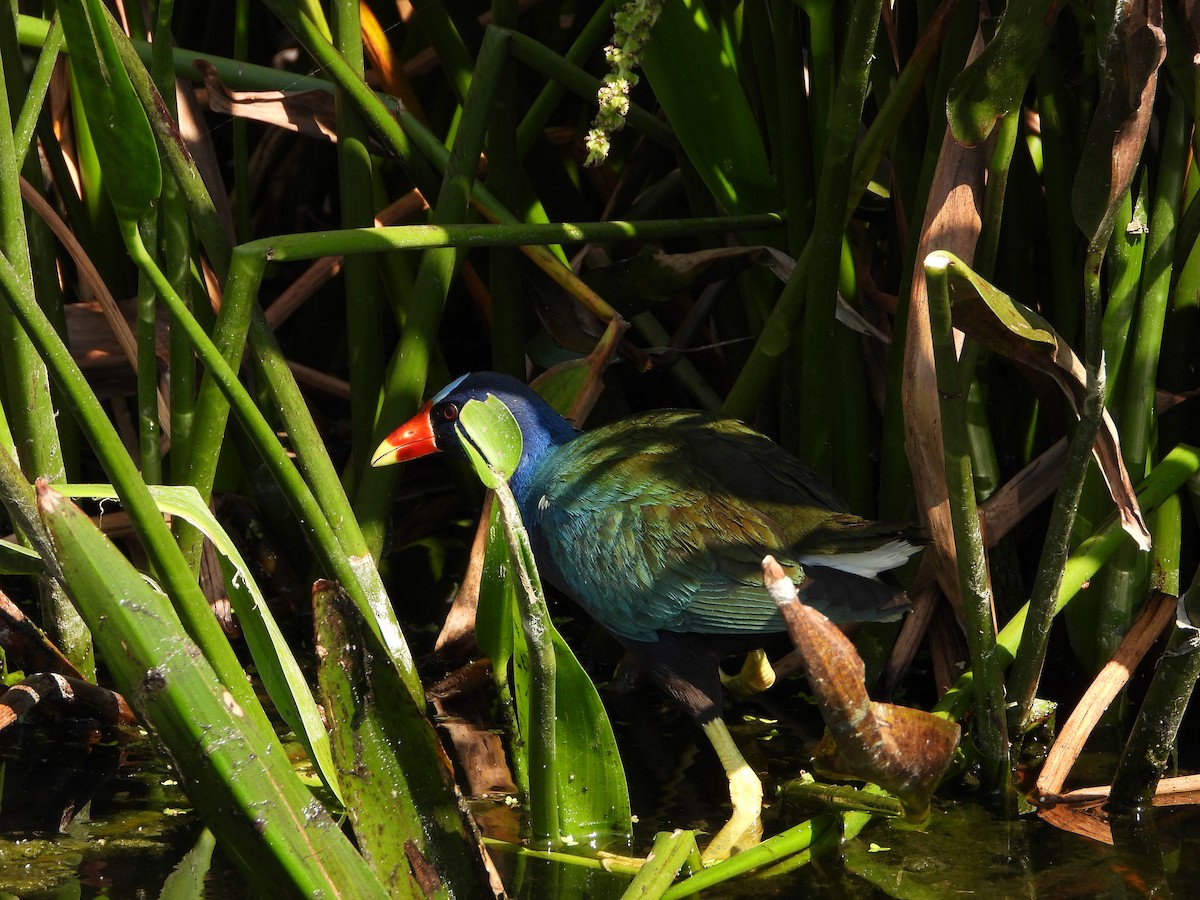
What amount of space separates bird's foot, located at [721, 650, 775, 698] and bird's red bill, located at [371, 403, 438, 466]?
0.64m

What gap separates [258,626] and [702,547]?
65 centimetres

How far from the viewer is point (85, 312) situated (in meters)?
2.35

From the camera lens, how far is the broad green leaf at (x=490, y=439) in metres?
1.19

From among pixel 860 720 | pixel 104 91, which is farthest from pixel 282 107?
pixel 860 720

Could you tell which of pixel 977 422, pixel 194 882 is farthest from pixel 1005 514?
pixel 194 882

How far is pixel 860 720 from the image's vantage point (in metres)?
1.15

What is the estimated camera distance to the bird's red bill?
6.60 feet

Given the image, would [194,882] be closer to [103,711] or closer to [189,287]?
[103,711]

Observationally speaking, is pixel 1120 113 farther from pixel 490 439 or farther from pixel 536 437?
pixel 536 437

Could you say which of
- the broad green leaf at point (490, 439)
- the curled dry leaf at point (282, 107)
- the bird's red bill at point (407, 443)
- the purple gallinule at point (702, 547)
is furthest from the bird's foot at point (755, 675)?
the curled dry leaf at point (282, 107)

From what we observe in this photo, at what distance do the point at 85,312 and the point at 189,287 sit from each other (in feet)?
1.98

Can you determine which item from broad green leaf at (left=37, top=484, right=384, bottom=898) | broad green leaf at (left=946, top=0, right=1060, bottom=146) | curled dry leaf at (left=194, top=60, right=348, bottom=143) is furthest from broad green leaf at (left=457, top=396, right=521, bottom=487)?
curled dry leaf at (left=194, top=60, right=348, bottom=143)

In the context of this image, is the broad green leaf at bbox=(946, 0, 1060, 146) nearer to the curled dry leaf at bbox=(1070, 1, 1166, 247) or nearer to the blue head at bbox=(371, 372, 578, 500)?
the curled dry leaf at bbox=(1070, 1, 1166, 247)

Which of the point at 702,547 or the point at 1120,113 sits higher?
the point at 1120,113
